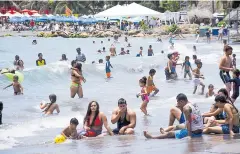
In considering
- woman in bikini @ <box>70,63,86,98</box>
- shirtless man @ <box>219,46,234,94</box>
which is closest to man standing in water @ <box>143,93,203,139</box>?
shirtless man @ <box>219,46,234,94</box>

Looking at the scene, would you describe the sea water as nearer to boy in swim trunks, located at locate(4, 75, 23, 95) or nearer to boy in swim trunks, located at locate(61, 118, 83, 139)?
boy in swim trunks, located at locate(4, 75, 23, 95)

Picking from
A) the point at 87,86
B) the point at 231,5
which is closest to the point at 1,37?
the point at 231,5

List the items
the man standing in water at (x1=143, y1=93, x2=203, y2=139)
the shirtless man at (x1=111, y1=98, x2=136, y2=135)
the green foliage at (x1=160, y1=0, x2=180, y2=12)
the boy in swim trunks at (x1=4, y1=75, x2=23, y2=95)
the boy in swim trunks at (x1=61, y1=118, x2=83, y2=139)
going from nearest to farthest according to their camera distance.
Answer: the man standing in water at (x1=143, y1=93, x2=203, y2=139)
the boy in swim trunks at (x1=61, y1=118, x2=83, y2=139)
the shirtless man at (x1=111, y1=98, x2=136, y2=135)
the boy in swim trunks at (x1=4, y1=75, x2=23, y2=95)
the green foliage at (x1=160, y1=0, x2=180, y2=12)

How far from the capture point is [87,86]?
2100 cm

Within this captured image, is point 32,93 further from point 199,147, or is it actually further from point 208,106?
point 199,147

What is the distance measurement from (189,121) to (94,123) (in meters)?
2.00

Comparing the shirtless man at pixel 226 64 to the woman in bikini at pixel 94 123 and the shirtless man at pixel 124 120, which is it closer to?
the shirtless man at pixel 124 120

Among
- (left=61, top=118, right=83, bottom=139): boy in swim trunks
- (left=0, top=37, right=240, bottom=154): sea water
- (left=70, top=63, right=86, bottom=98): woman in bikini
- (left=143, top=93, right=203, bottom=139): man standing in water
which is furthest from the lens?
(left=70, top=63, right=86, bottom=98): woman in bikini

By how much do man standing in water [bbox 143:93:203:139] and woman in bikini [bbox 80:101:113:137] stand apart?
1166 mm

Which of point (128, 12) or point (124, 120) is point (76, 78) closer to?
point (124, 120)

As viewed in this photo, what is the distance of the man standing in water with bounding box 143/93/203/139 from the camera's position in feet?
28.2

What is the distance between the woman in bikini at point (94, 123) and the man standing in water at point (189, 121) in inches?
45.9

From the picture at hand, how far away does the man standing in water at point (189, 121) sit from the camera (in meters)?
8.61

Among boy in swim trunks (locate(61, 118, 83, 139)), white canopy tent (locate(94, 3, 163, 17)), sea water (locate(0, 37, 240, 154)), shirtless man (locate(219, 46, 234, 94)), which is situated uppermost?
white canopy tent (locate(94, 3, 163, 17))
